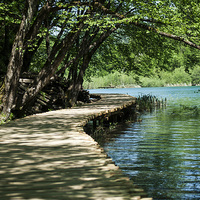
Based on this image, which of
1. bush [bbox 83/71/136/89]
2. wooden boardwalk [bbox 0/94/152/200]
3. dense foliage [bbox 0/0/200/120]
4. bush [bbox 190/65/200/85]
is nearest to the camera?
wooden boardwalk [bbox 0/94/152/200]

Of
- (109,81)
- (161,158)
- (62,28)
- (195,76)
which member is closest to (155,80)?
Result: (195,76)

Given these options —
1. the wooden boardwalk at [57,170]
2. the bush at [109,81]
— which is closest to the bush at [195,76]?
the bush at [109,81]

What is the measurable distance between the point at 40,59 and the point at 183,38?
11633 millimetres

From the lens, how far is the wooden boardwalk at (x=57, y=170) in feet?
12.2

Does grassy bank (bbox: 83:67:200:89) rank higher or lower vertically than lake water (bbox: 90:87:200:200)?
higher

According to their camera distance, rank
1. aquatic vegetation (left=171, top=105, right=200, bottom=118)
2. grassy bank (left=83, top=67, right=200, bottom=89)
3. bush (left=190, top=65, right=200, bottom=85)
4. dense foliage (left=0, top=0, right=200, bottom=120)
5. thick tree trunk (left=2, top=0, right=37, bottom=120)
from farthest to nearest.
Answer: bush (left=190, top=65, right=200, bottom=85) < grassy bank (left=83, top=67, right=200, bottom=89) < aquatic vegetation (left=171, top=105, right=200, bottom=118) < dense foliage (left=0, top=0, right=200, bottom=120) < thick tree trunk (left=2, top=0, right=37, bottom=120)

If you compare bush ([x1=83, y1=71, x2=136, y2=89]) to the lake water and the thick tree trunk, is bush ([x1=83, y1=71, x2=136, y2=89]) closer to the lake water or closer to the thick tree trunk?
the lake water

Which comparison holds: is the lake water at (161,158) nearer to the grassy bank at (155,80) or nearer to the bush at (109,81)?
the bush at (109,81)

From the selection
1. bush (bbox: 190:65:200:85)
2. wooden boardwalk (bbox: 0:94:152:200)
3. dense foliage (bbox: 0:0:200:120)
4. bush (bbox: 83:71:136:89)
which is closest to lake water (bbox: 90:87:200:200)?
wooden boardwalk (bbox: 0:94:152:200)

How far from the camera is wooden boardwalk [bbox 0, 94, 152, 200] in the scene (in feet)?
12.2

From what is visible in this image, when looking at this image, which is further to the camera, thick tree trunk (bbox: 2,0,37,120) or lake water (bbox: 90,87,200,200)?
thick tree trunk (bbox: 2,0,37,120)

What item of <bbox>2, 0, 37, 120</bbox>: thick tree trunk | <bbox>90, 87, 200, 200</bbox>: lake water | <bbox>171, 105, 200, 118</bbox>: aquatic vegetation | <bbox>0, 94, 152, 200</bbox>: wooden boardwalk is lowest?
<bbox>90, 87, 200, 200</bbox>: lake water

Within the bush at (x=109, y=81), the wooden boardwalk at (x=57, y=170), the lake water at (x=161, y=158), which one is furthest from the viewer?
the bush at (x=109, y=81)

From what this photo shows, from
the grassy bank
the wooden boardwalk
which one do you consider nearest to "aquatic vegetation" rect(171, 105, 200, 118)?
the wooden boardwalk
